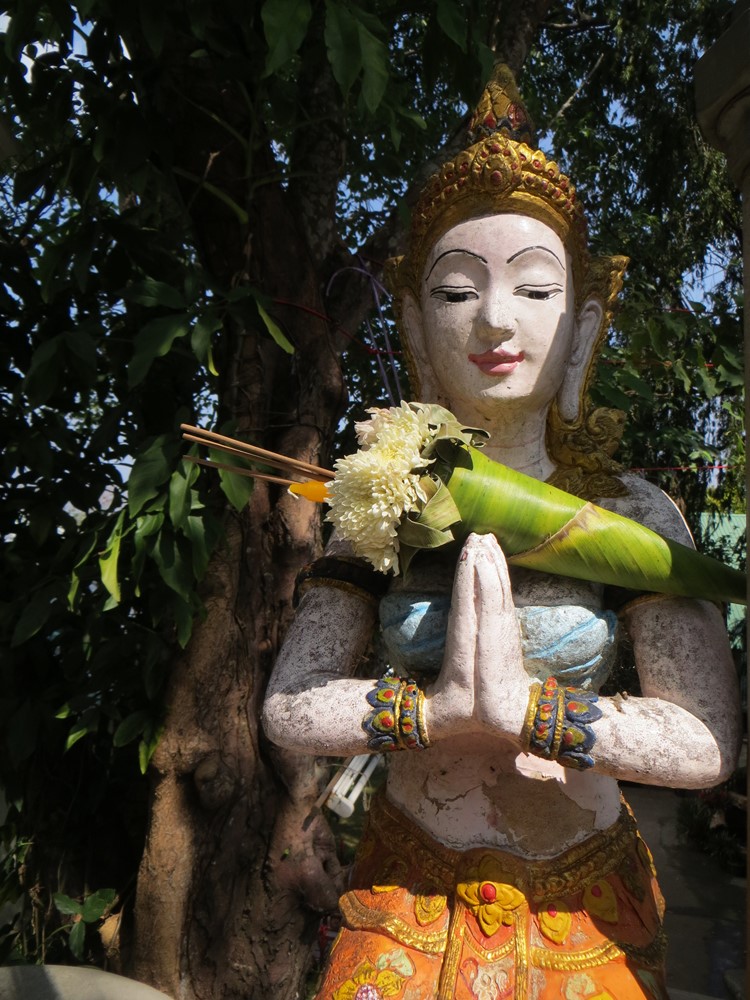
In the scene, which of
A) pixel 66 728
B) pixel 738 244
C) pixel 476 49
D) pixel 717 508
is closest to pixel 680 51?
pixel 738 244

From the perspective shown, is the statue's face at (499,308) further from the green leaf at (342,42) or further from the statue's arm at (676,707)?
the green leaf at (342,42)

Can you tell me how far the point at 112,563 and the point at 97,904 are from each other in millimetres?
1358

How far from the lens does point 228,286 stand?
3297mm

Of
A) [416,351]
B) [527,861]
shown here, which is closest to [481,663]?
[527,861]

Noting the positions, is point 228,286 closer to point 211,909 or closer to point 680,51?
point 211,909

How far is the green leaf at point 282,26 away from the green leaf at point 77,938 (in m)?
2.71

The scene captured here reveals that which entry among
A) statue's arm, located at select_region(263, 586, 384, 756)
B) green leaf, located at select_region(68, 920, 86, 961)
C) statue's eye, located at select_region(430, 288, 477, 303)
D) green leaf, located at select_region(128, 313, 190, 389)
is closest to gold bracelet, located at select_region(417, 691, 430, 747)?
statue's arm, located at select_region(263, 586, 384, 756)

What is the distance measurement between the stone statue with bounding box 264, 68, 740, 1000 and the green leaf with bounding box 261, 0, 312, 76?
1.67 ft

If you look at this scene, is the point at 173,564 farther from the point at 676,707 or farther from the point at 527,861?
the point at 676,707

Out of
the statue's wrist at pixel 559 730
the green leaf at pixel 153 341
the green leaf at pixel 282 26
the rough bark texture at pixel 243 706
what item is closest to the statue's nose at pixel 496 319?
the statue's wrist at pixel 559 730

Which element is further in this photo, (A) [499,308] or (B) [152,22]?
(B) [152,22]

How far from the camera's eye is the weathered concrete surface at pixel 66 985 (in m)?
2.32

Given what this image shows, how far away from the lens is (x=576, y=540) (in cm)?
172

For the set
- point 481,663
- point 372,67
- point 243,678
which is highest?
point 372,67
